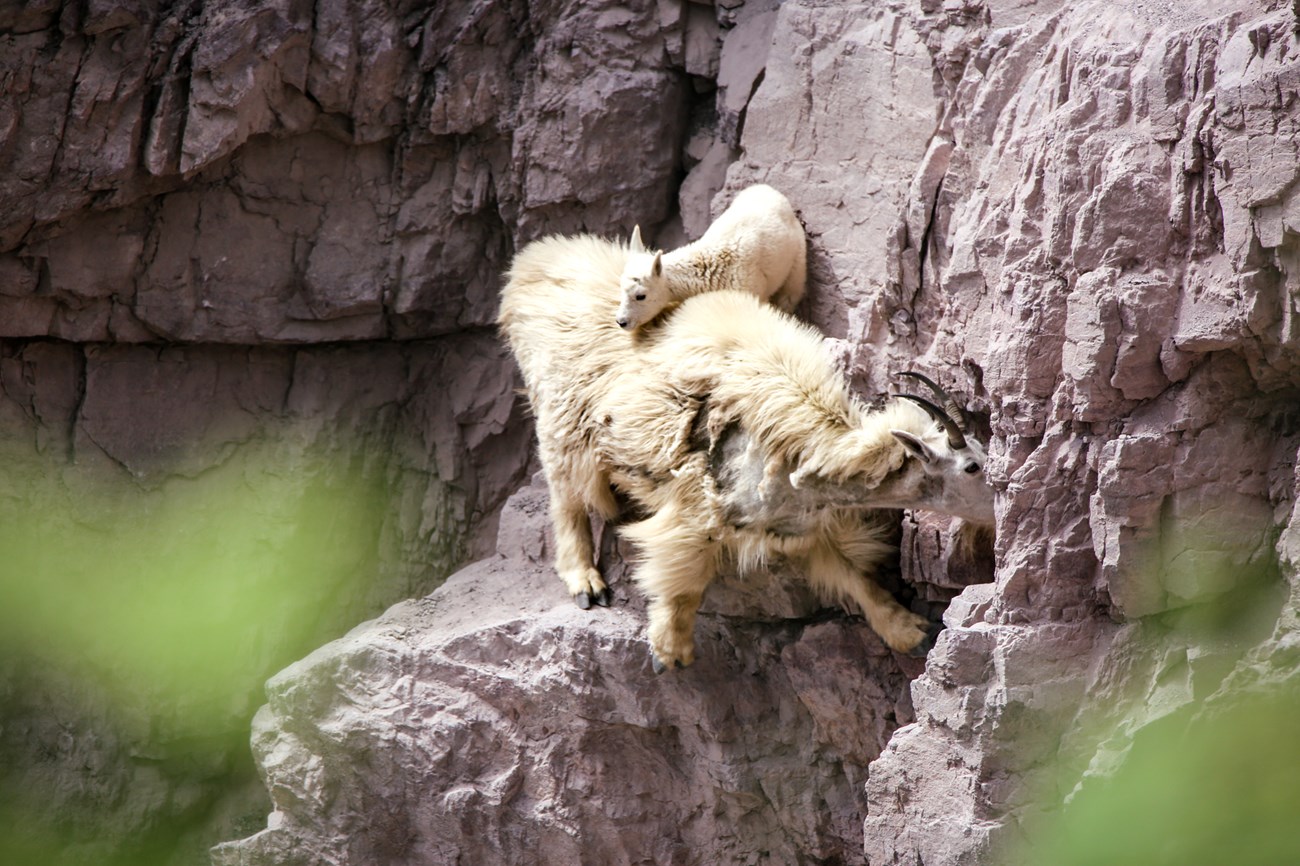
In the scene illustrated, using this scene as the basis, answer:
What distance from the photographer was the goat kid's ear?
189 inches

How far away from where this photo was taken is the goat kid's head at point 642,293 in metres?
5.95

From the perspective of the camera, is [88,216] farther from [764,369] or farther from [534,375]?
[764,369]

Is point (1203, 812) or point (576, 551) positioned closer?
point (1203, 812)

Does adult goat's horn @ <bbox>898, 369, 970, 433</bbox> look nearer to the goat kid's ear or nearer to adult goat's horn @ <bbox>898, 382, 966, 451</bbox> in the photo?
adult goat's horn @ <bbox>898, 382, 966, 451</bbox>

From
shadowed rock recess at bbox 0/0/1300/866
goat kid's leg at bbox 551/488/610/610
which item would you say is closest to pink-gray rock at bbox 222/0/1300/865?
shadowed rock recess at bbox 0/0/1300/866

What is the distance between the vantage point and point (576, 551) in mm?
6348

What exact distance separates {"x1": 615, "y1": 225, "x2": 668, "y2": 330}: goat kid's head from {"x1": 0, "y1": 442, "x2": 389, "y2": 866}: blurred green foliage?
2981 mm

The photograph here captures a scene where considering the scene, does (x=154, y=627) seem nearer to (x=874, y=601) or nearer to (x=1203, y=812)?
(x=874, y=601)

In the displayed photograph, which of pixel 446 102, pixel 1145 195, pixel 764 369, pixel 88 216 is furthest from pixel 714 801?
pixel 88 216

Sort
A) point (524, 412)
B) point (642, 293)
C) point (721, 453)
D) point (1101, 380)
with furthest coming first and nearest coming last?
point (524, 412)
point (642, 293)
point (721, 453)
point (1101, 380)

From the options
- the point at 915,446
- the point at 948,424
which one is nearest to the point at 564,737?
the point at 915,446

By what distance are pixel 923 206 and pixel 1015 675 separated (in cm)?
208

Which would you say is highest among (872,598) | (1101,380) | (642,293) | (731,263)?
(731,263)

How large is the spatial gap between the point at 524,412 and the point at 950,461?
11.9 feet
